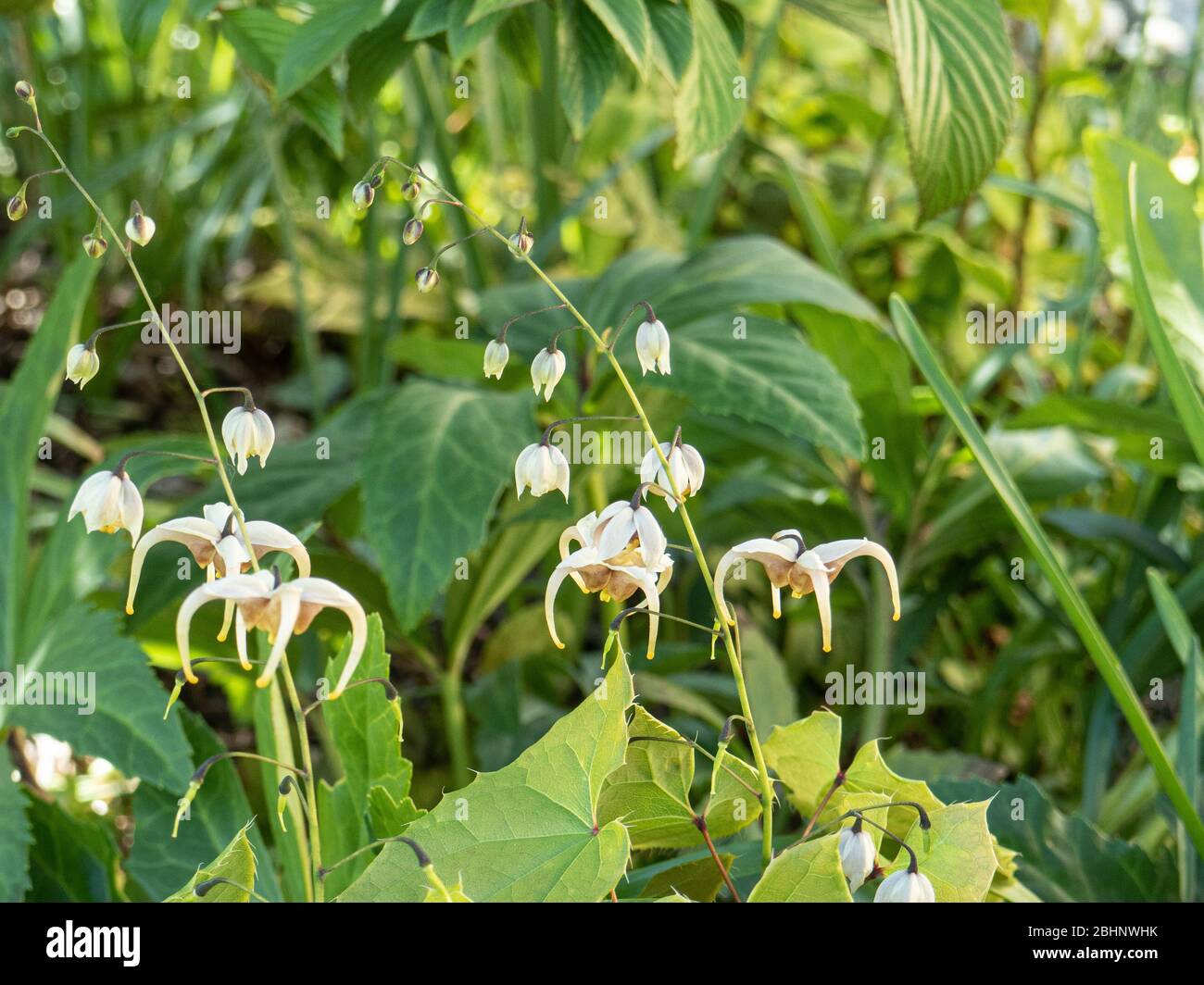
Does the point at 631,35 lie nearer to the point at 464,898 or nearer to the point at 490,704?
the point at 464,898

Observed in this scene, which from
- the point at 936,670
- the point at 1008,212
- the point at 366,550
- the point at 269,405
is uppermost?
the point at 1008,212

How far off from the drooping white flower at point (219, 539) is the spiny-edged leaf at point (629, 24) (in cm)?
26

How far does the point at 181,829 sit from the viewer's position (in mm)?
609

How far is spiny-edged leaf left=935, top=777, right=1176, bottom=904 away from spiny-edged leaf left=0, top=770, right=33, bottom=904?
0.45 meters

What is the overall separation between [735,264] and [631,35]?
1.24ft

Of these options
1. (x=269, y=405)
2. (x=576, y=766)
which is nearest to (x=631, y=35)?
(x=576, y=766)

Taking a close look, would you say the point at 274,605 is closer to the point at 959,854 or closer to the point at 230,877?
the point at 230,877

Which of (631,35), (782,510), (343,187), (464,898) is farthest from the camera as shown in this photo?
(343,187)

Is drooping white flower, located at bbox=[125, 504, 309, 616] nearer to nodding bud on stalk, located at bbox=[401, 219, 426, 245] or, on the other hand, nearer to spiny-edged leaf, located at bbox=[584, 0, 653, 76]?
nodding bud on stalk, located at bbox=[401, 219, 426, 245]

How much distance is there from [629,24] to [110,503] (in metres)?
0.30

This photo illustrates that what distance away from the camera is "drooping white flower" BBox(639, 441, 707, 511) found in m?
→ 0.40

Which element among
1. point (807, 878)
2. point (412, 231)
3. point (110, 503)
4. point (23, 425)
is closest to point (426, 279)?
point (412, 231)

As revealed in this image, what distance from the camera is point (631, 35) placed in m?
0.51

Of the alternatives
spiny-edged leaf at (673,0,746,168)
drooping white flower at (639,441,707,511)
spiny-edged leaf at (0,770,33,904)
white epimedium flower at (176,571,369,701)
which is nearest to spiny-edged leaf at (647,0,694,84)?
spiny-edged leaf at (673,0,746,168)
